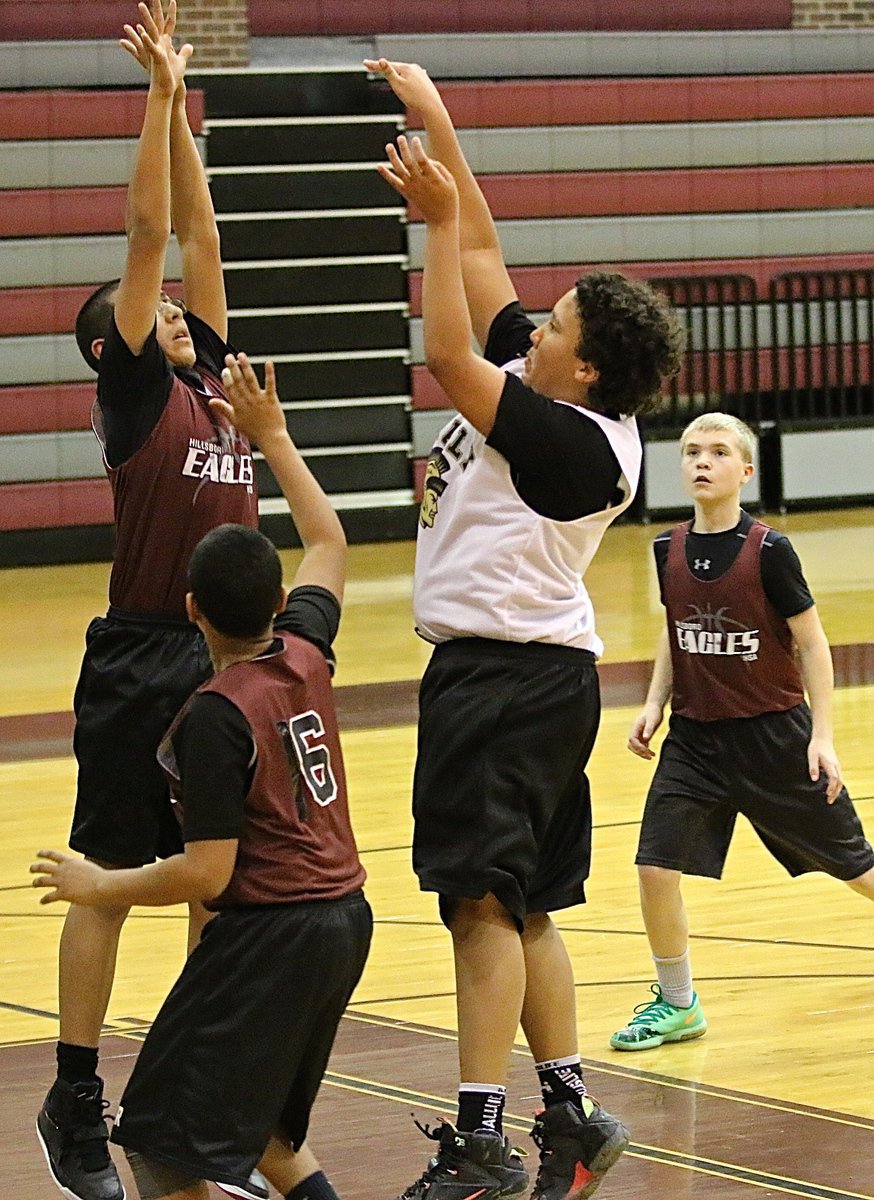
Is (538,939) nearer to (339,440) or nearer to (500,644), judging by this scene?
(500,644)

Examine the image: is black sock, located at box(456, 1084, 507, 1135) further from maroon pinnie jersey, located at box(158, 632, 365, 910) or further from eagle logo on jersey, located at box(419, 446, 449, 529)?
eagle logo on jersey, located at box(419, 446, 449, 529)

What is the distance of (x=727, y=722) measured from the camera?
4.41 metres

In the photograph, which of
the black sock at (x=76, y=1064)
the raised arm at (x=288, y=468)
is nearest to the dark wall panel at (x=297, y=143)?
the black sock at (x=76, y=1064)

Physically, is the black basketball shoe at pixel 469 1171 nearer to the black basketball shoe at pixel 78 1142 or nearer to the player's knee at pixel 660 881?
the black basketball shoe at pixel 78 1142

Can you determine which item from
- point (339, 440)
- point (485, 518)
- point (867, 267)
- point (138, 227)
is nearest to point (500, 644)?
point (485, 518)

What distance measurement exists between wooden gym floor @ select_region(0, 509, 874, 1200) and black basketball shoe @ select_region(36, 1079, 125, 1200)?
65mm

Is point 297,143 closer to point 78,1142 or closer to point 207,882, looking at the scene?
point 78,1142

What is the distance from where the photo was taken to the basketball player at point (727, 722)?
4305mm

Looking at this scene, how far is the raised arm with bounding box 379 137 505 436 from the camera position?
10.3ft

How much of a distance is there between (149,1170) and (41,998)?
1868mm

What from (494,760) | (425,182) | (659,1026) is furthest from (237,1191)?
(659,1026)

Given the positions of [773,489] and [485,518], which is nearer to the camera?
[485,518]

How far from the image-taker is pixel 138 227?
3432 mm

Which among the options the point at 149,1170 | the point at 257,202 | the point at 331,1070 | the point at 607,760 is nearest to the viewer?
the point at 149,1170
